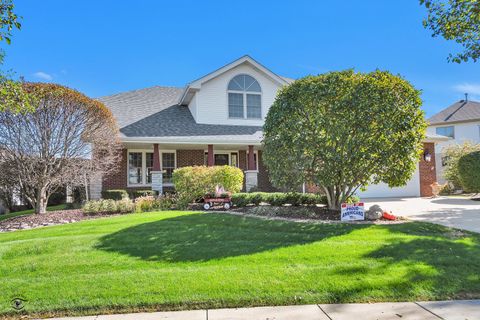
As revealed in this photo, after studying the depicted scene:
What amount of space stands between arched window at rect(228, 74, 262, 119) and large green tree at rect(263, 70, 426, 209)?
867cm

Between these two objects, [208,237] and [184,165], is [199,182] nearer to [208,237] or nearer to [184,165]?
[208,237]

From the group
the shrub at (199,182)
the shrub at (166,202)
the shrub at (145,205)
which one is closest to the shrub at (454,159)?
the shrub at (199,182)

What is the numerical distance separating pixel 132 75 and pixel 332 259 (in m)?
19.6

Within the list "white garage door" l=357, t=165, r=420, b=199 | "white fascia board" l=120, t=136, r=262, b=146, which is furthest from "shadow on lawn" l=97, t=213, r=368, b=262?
"white garage door" l=357, t=165, r=420, b=199

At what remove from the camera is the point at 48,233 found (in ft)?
25.0

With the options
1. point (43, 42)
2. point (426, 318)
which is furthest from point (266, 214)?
point (43, 42)

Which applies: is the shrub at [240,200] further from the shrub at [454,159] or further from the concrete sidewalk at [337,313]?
the shrub at [454,159]

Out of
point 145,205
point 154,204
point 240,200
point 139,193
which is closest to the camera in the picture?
point 240,200

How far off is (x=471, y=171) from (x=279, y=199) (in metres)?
10.8

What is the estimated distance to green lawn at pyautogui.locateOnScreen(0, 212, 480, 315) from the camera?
4.06 metres

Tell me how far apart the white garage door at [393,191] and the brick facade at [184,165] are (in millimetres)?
5364

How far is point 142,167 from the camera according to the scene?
1695 cm

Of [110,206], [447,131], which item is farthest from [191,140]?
[447,131]

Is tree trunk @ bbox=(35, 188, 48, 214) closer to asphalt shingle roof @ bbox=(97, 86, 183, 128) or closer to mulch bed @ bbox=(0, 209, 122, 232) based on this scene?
mulch bed @ bbox=(0, 209, 122, 232)
